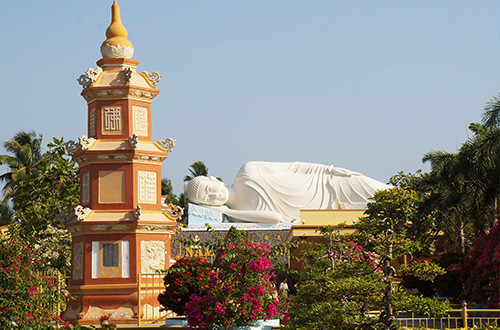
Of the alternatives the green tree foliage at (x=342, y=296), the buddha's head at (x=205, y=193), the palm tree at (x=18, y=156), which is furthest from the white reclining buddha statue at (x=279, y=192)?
the green tree foliage at (x=342, y=296)

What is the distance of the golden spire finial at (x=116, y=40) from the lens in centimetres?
1806

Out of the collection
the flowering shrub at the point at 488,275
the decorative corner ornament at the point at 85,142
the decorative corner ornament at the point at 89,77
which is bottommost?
the flowering shrub at the point at 488,275

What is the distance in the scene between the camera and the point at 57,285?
13.8 meters

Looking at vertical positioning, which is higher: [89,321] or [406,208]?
[406,208]

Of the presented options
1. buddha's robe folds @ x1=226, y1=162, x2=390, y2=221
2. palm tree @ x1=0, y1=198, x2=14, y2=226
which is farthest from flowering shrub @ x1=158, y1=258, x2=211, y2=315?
palm tree @ x1=0, y1=198, x2=14, y2=226

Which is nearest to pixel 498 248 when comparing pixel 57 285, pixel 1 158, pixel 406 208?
pixel 406 208

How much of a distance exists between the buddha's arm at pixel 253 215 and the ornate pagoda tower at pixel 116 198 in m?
14.4

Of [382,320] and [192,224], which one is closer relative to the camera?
[382,320]

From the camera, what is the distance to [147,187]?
1742 centimetres

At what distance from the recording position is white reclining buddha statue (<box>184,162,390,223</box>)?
32.9 meters

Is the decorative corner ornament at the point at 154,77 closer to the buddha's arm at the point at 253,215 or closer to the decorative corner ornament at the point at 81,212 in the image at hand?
the decorative corner ornament at the point at 81,212

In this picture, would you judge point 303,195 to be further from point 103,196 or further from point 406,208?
point 406,208

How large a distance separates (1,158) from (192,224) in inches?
435

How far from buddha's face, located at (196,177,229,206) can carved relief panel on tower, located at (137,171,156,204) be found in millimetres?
15281
